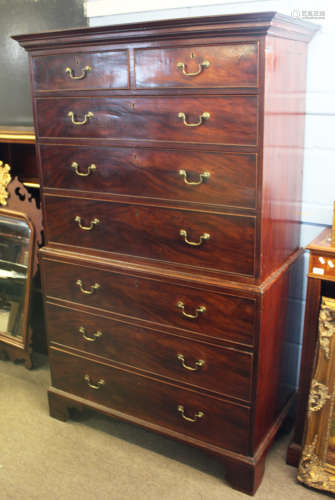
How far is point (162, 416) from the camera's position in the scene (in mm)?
2260

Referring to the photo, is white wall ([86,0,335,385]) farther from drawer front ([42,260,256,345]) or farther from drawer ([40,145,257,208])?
drawer ([40,145,257,208])

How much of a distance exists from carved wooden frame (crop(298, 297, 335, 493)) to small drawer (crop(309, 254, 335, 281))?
92mm

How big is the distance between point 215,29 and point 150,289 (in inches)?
39.0

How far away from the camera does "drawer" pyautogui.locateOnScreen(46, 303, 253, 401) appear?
6.61ft

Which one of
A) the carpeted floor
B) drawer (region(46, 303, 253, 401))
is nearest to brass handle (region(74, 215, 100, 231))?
drawer (region(46, 303, 253, 401))

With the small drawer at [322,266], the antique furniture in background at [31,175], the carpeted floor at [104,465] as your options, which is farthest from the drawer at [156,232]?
the carpeted floor at [104,465]

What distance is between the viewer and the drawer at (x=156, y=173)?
183cm

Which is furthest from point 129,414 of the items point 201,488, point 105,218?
point 105,218

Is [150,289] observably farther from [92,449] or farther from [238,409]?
[92,449]

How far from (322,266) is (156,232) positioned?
64 cm

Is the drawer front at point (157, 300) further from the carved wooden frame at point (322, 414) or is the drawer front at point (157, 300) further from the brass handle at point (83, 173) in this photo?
the brass handle at point (83, 173)

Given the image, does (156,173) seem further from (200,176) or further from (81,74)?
(81,74)

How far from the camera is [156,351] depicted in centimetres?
218

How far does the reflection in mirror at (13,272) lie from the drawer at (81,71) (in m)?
0.98
